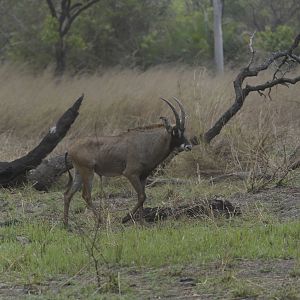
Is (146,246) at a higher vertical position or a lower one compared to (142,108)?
higher

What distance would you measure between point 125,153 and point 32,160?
9.40 ft

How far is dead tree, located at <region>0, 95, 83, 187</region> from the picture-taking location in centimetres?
1248

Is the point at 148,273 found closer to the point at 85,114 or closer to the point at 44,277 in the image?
the point at 44,277

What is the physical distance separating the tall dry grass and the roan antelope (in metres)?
3.03

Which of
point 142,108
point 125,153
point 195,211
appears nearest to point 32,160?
point 125,153

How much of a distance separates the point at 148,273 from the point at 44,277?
89cm

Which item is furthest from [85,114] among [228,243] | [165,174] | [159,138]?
[228,243]

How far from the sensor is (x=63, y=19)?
2808 centimetres

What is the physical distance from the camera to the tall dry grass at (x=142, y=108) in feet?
44.9

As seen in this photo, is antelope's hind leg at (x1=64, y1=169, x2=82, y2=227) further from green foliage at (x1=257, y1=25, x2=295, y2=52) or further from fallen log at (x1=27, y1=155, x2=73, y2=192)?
green foliage at (x1=257, y1=25, x2=295, y2=52)

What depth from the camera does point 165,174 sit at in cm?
1337

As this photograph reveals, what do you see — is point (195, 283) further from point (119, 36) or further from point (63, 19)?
point (119, 36)

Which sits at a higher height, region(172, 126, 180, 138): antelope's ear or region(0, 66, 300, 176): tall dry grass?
region(172, 126, 180, 138): antelope's ear

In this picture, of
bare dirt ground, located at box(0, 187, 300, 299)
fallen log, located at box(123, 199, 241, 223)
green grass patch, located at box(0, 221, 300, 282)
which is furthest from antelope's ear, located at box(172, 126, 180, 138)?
bare dirt ground, located at box(0, 187, 300, 299)
